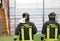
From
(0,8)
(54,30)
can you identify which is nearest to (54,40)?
(54,30)

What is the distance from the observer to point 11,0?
1206 centimetres

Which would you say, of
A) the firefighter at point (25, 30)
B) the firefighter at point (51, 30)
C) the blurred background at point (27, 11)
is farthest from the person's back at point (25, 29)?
the blurred background at point (27, 11)

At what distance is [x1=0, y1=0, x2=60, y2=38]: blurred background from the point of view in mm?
12000

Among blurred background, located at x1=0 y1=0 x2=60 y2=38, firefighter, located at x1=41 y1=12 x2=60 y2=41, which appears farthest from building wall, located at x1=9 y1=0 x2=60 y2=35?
firefighter, located at x1=41 y1=12 x2=60 y2=41

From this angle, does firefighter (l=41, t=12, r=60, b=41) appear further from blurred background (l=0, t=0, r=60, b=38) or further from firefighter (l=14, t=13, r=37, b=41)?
blurred background (l=0, t=0, r=60, b=38)

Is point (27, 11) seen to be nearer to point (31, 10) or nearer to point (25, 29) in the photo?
point (31, 10)

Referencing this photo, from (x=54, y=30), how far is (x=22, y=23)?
931mm

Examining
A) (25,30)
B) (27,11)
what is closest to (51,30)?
(25,30)

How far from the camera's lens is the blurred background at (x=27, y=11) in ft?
39.4

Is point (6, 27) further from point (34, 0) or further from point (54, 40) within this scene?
point (54, 40)

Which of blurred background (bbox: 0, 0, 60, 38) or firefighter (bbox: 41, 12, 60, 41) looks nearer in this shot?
firefighter (bbox: 41, 12, 60, 41)

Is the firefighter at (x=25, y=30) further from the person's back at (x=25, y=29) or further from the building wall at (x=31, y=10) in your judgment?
the building wall at (x=31, y=10)

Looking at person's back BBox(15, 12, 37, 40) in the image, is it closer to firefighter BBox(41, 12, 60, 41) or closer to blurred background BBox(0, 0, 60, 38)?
firefighter BBox(41, 12, 60, 41)

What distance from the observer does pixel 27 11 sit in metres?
12.1
